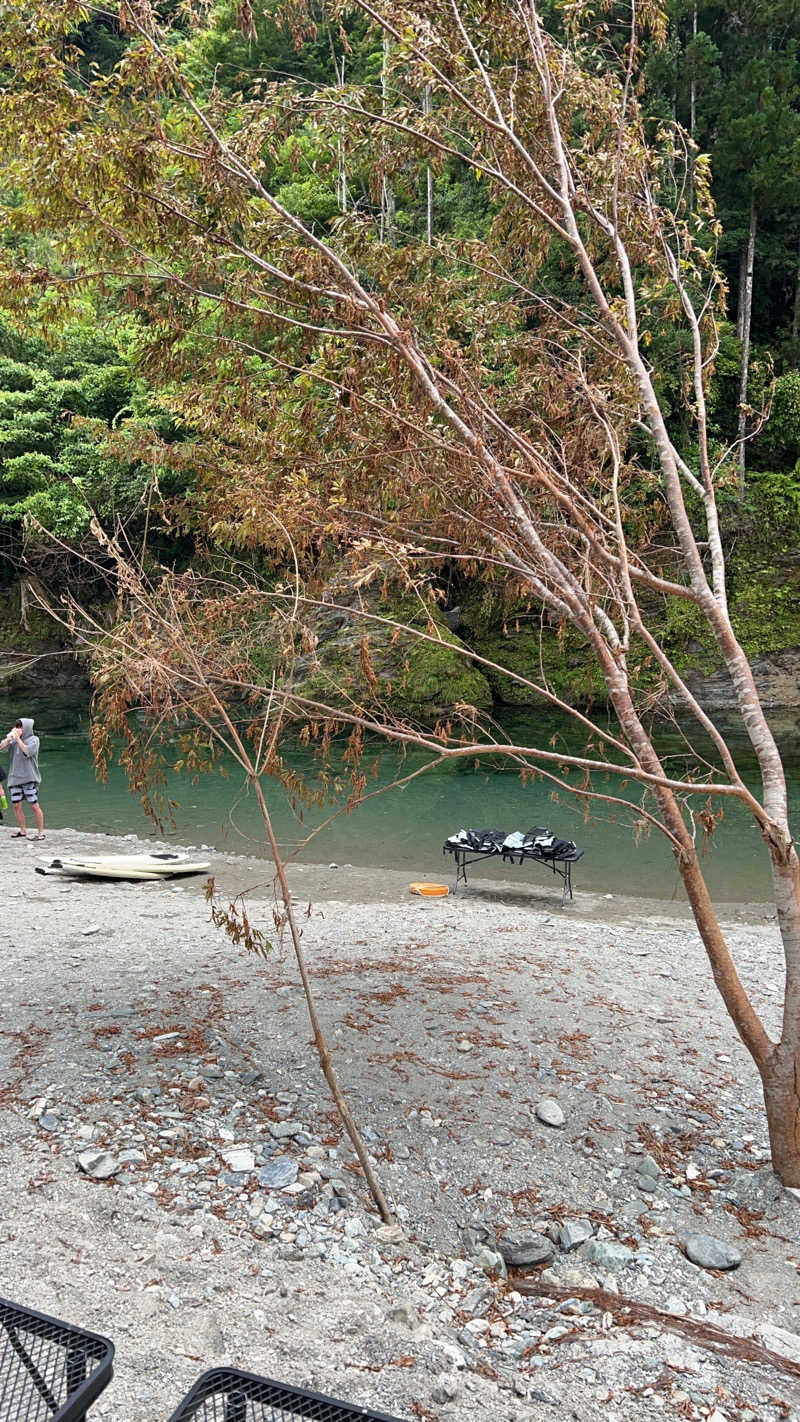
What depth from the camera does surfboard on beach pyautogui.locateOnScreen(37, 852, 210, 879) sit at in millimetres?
10570

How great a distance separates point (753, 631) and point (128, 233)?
18.1 metres

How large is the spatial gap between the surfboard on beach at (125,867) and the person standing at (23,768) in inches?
79.1

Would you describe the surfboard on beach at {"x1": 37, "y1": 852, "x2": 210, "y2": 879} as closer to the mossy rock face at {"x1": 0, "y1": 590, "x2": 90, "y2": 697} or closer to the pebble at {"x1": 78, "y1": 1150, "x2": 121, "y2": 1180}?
the pebble at {"x1": 78, "y1": 1150, "x2": 121, "y2": 1180}

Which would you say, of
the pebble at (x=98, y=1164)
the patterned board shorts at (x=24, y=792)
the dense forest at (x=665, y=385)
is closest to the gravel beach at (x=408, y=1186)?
the pebble at (x=98, y=1164)

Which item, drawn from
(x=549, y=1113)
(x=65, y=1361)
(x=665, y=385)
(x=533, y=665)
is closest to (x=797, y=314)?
(x=533, y=665)

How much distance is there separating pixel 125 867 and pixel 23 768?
285 centimetres

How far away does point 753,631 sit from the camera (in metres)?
20.2

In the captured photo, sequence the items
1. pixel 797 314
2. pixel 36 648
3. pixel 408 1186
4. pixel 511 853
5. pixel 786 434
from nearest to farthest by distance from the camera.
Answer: pixel 408 1186 < pixel 511 853 < pixel 786 434 < pixel 797 314 < pixel 36 648

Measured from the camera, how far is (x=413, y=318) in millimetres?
5480

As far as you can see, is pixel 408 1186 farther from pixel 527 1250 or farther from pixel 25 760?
pixel 25 760

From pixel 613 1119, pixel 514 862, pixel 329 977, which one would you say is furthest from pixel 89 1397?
pixel 514 862

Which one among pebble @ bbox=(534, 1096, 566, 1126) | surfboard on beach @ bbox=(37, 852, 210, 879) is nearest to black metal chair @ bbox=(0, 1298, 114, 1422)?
pebble @ bbox=(534, 1096, 566, 1126)

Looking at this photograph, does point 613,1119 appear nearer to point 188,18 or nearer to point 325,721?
point 325,721

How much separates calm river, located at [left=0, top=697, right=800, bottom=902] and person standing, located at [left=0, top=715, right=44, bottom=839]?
149 centimetres
